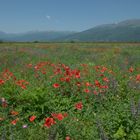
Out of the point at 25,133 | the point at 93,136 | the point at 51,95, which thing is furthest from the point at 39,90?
the point at 93,136

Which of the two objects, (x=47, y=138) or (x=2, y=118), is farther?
(x=2, y=118)

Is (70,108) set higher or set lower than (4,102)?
lower

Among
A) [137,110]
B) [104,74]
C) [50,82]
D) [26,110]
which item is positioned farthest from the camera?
[104,74]

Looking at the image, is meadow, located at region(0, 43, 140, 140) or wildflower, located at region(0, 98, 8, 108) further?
wildflower, located at region(0, 98, 8, 108)

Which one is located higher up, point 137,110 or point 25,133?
point 137,110

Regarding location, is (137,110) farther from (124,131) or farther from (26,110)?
(26,110)

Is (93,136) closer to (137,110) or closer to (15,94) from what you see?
(137,110)

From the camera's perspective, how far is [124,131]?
5.25 m

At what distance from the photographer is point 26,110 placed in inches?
271

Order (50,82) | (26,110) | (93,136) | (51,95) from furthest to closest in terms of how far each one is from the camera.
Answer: (50,82)
(51,95)
(26,110)
(93,136)

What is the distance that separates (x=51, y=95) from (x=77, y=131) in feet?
6.44

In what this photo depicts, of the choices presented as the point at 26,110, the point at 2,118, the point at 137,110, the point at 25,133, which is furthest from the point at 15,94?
the point at 137,110

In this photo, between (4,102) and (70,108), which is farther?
(70,108)

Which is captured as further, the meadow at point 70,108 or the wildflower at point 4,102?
the wildflower at point 4,102
